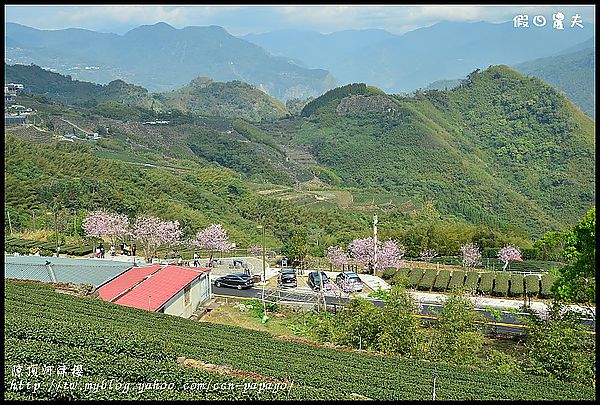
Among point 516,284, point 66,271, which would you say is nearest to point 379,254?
point 516,284

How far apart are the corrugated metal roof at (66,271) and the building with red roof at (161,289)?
401 millimetres

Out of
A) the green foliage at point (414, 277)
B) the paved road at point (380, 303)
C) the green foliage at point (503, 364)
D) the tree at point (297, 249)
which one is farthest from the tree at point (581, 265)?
the tree at point (297, 249)

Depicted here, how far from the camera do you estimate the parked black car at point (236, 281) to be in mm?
22578

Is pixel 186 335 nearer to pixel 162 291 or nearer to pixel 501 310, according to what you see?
pixel 162 291

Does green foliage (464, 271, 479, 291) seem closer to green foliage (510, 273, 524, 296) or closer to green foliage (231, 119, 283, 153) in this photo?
green foliage (510, 273, 524, 296)

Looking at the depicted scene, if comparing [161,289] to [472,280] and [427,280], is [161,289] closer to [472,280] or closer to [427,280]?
[427,280]

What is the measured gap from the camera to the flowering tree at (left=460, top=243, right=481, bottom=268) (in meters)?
26.9

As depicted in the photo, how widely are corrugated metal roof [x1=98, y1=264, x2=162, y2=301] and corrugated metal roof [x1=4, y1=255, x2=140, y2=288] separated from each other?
0.76 feet

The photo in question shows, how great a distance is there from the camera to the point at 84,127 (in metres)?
65.7

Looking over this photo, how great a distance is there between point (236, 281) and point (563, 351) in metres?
12.7

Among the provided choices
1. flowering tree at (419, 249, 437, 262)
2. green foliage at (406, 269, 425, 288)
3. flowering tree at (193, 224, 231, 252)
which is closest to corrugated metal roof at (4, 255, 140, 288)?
flowering tree at (193, 224, 231, 252)

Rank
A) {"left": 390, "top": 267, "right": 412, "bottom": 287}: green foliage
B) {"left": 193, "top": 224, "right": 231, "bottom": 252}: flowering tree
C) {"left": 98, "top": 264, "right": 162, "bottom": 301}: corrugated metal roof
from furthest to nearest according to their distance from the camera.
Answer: {"left": 193, "top": 224, "right": 231, "bottom": 252}: flowering tree, {"left": 390, "top": 267, "right": 412, "bottom": 287}: green foliage, {"left": 98, "top": 264, "right": 162, "bottom": 301}: corrugated metal roof

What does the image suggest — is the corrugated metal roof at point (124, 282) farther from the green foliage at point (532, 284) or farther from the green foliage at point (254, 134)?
the green foliage at point (254, 134)

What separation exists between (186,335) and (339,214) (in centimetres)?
3008
